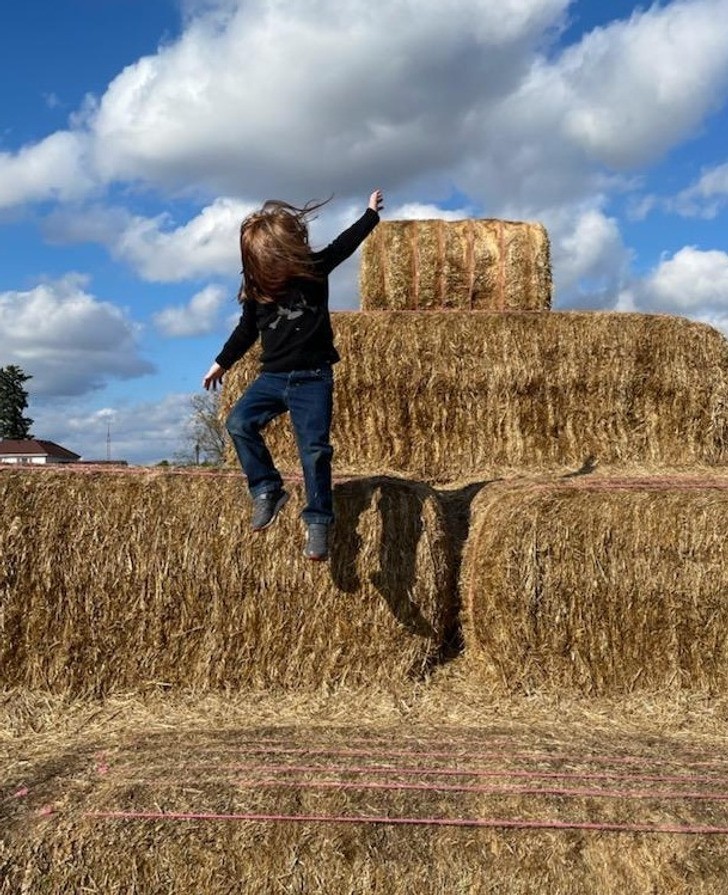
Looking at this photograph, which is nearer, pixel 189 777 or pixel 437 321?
pixel 189 777

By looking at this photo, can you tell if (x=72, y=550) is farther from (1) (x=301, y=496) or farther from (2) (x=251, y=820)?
(2) (x=251, y=820)

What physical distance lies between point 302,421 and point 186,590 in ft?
4.94

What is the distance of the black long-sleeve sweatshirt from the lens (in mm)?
4703

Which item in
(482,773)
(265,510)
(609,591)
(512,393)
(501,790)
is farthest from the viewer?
(512,393)

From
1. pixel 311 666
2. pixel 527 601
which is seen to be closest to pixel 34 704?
pixel 311 666

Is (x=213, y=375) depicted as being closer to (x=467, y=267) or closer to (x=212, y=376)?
(x=212, y=376)

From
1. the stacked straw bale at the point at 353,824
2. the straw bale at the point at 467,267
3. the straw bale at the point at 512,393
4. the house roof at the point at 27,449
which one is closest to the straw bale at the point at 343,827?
the stacked straw bale at the point at 353,824

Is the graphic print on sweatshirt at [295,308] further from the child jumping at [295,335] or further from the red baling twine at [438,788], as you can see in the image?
the red baling twine at [438,788]

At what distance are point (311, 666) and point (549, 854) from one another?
89.6 inches

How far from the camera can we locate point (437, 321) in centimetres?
783

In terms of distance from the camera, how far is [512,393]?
785 centimetres

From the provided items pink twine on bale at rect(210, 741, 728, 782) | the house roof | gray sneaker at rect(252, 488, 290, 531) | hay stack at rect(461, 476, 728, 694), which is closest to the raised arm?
gray sneaker at rect(252, 488, 290, 531)

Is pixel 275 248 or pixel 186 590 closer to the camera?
pixel 275 248

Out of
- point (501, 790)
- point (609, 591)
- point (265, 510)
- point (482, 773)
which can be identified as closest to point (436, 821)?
point (501, 790)
